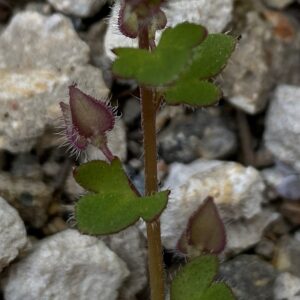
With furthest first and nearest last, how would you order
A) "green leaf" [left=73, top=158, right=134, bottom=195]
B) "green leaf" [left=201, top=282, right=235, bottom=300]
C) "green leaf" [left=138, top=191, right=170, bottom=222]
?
"green leaf" [left=201, top=282, right=235, bottom=300] → "green leaf" [left=73, top=158, right=134, bottom=195] → "green leaf" [left=138, top=191, right=170, bottom=222]

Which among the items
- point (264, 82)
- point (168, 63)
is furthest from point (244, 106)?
point (168, 63)

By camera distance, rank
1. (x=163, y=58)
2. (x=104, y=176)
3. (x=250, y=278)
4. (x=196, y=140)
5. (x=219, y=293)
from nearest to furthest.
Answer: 1. (x=163, y=58)
2. (x=104, y=176)
3. (x=219, y=293)
4. (x=250, y=278)
5. (x=196, y=140)

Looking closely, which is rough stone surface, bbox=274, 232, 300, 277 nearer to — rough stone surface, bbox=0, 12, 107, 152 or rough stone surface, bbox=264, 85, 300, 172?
rough stone surface, bbox=264, 85, 300, 172

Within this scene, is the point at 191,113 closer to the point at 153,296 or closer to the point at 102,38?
the point at 102,38

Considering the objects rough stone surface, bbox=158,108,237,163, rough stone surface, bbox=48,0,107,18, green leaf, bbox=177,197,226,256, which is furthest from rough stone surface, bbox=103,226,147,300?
rough stone surface, bbox=48,0,107,18

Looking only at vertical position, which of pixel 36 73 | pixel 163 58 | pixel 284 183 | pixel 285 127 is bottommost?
pixel 284 183

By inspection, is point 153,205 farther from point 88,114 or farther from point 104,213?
point 88,114

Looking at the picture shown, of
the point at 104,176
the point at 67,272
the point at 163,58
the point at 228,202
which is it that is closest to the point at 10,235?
the point at 67,272

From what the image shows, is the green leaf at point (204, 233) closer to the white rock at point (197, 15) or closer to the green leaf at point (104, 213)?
the green leaf at point (104, 213)
